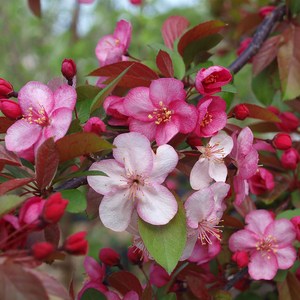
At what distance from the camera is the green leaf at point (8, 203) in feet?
2.29

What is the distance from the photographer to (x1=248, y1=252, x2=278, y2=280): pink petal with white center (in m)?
1.02

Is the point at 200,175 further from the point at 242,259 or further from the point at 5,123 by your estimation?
the point at 5,123

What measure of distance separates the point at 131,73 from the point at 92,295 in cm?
39

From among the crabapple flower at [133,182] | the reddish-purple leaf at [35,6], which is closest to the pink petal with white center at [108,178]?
the crabapple flower at [133,182]

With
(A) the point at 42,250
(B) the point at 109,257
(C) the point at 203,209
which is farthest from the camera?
(B) the point at 109,257

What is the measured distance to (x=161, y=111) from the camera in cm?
92

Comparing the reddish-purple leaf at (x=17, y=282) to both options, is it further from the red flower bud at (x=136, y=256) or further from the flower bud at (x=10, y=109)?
the red flower bud at (x=136, y=256)

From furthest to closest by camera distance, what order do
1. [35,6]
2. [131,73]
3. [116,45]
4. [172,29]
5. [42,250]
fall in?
[35,6] < [172,29] < [116,45] < [131,73] < [42,250]

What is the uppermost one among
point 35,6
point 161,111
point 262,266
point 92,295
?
point 161,111

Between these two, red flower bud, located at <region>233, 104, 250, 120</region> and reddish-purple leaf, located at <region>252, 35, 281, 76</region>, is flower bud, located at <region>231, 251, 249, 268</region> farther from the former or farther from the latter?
reddish-purple leaf, located at <region>252, 35, 281, 76</region>

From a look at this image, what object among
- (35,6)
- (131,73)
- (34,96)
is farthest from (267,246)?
(35,6)

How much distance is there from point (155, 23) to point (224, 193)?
2.28 meters

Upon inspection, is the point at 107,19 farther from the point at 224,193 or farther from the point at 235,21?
the point at 224,193

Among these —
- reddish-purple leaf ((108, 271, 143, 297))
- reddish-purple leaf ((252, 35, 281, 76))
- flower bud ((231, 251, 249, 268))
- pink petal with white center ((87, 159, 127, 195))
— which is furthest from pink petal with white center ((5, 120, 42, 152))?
reddish-purple leaf ((252, 35, 281, 76))
